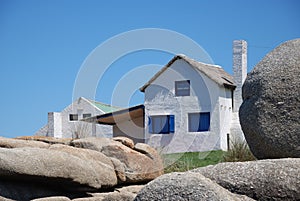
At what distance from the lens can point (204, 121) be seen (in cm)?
3034

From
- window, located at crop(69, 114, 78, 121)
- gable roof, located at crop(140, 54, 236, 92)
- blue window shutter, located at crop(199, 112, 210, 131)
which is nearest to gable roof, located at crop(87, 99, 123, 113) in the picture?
window, located at crop(69, 114, 78, 121)

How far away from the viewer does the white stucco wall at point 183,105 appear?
29.6 meters

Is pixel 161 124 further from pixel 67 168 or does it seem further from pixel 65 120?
pixel 67 168

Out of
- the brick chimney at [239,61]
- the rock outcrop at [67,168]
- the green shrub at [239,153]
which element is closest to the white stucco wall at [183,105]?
the brick chimney at [239,61]

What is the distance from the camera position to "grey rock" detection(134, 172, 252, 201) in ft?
16.0

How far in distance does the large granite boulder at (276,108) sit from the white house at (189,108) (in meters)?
21.4

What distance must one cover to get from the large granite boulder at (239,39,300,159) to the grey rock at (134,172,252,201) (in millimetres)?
2311

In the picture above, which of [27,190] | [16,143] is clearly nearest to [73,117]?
[16,143]

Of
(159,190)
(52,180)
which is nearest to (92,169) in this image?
(52,180)

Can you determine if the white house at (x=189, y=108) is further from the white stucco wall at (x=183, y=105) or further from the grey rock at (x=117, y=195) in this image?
the grey rock at (x=117, y=195)

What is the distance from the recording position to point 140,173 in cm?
1203

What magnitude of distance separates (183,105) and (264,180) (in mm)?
25437

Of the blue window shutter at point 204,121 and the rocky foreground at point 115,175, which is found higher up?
the blue window shutter at point 204,121

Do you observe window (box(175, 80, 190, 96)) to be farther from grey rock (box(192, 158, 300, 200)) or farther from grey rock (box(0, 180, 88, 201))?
grey rock (box(192, 158, 300, 200))
